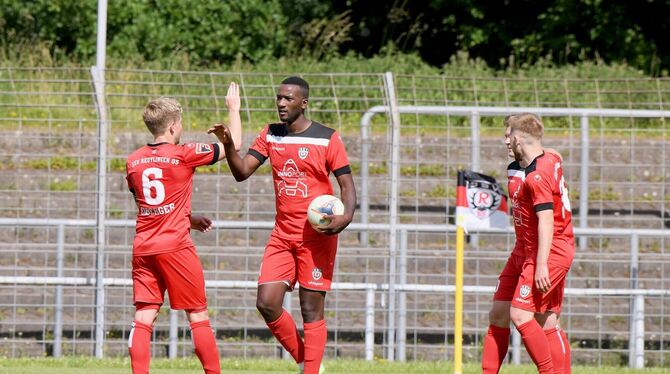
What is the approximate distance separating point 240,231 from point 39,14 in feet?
34.2

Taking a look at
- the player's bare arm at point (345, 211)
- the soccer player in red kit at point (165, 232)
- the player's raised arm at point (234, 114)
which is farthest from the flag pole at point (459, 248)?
the soccer player in red kit at point (165, 232)

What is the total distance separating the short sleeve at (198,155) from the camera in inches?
300

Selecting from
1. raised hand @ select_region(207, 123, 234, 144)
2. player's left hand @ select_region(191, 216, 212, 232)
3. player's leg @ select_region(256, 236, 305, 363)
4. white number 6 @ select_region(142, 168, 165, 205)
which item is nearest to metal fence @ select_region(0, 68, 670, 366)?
player's leg @ select_region(256, 236, 305, 363)

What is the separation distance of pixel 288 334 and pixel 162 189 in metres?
1.44

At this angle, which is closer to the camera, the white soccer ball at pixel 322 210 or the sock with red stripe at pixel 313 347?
the white soccer ball at pixel 322 210

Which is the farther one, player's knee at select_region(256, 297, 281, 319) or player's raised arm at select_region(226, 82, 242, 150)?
player's knee at select_region(256, 297, 281, 319)

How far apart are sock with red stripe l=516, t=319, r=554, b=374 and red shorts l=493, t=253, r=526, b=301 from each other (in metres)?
0.31

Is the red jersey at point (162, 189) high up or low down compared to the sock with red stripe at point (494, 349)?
up

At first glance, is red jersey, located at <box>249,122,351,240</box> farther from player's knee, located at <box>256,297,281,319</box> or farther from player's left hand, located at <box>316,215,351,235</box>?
player's knee, located at <box>256,297,281,319</box>

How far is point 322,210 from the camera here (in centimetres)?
786

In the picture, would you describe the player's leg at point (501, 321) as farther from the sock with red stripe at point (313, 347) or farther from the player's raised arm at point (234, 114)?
the player's raised arm at point (234, 114)

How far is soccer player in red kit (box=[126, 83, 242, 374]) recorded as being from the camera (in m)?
7.59

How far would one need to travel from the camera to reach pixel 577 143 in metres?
14.8

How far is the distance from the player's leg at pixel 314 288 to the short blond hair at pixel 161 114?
1.28m
